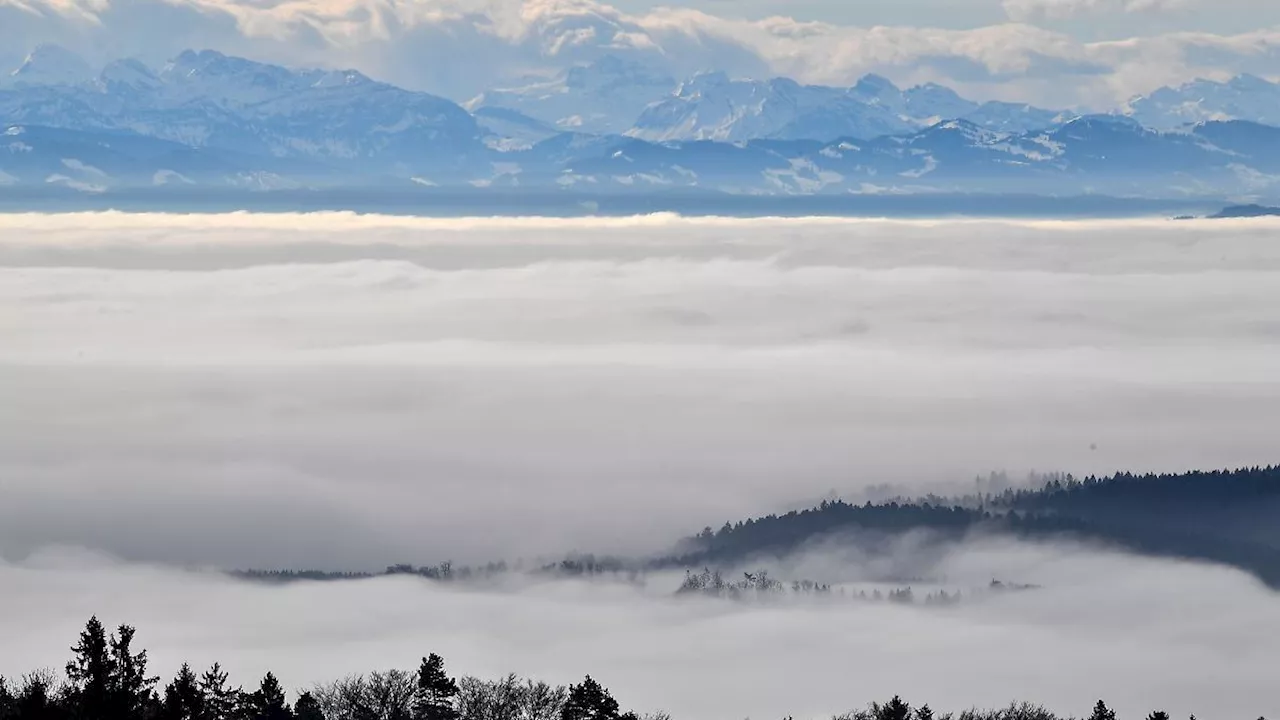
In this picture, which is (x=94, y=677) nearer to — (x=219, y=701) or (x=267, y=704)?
(x=219, y=701)

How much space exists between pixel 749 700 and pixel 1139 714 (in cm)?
3769

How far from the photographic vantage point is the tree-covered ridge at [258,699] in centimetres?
7325

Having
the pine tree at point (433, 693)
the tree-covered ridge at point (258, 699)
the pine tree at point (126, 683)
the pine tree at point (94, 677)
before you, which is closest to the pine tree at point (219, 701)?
the tree-covered ridge at point (258, 699)

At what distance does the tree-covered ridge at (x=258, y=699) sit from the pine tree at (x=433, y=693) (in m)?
0.05

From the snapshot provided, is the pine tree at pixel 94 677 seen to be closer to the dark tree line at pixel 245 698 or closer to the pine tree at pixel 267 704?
the dark tree line at pixel 245 698

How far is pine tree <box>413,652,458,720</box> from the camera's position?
3851 inches

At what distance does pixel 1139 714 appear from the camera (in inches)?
7835

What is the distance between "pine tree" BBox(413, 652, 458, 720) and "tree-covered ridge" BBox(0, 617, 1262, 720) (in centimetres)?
5

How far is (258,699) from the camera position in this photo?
9231cm

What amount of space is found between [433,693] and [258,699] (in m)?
9.70

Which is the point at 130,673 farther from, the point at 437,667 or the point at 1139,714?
the point at 1139,714

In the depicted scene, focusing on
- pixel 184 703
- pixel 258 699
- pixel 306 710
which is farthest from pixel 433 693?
pixel 184 703

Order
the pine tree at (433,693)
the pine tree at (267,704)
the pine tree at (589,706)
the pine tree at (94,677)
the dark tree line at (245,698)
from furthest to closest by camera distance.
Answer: the pine tree at (433,693), the pine tree at (589,706), the pine tree at (267,704), the pine tree at (94,677), the dark tree line at (245,698)

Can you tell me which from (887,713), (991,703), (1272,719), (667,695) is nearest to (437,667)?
(887,713)
